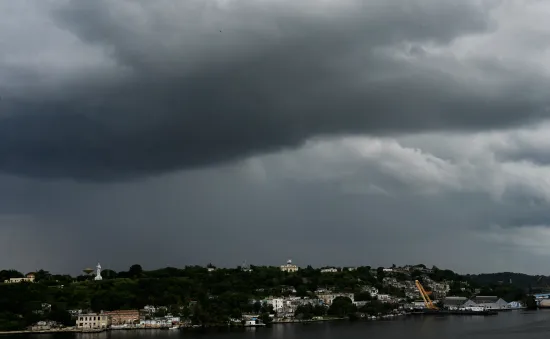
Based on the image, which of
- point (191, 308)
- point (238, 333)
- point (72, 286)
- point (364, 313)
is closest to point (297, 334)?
point (238, 333)

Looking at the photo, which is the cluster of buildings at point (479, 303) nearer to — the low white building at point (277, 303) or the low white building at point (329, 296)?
the low white building at point (329, 296)

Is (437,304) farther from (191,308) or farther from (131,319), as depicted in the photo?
(131,319)

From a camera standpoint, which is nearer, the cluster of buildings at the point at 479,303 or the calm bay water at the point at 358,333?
the calm bay water at the point at 358,333

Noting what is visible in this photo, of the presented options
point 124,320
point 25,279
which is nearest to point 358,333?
point 124,320

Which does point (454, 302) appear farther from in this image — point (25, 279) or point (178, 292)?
point (25, 279)

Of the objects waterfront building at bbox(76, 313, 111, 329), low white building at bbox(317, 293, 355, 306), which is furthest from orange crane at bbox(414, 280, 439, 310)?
waterfront building at bbox(76, 313, 111, 329)

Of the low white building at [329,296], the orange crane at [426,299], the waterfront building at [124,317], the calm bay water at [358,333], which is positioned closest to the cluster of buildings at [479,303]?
the orange crane at [426,299]
